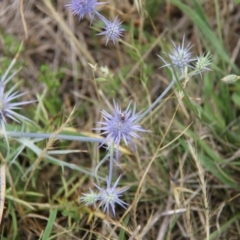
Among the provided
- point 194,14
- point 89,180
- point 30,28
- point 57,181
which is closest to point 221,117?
point 194,14

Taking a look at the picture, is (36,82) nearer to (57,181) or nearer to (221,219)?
(57,181)

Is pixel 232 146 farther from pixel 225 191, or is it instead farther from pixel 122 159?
pixel 122 159

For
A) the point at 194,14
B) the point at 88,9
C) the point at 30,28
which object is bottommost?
the point at 30,28

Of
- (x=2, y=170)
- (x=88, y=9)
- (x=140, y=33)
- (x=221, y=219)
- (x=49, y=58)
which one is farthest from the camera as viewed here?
(x=49, y=58)

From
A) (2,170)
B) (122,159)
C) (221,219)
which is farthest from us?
(122,159)

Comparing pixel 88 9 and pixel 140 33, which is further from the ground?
pixel 88 9

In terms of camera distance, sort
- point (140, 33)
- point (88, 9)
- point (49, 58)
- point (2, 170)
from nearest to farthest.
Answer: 1. point (88, 9)
2. point (2, 170)
3. point (140, 33)
4. point (49, 58)

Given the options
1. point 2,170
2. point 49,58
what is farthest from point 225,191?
point 49,58

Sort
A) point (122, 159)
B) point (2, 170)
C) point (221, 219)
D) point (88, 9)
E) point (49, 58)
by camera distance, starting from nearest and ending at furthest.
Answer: point (88, 9) < point (2, 170) < point (221, 219) < point (122, 159) < point (49, 58)

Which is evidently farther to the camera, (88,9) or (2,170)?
(2,170)
